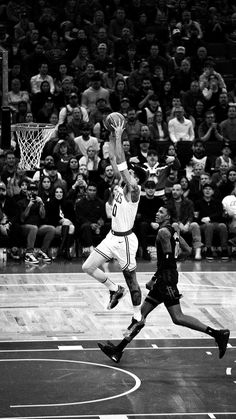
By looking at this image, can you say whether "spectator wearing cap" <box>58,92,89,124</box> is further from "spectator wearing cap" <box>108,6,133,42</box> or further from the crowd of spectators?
"spectator wearing cap" <box>108,6,133,42</box>

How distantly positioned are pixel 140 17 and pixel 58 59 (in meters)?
2.99

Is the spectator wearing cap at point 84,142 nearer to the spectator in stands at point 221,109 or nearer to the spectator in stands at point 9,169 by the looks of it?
the spectator in stands at point 9,169

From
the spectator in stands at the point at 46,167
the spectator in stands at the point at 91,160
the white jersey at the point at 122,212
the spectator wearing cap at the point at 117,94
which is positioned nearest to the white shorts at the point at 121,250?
the white jersey at the point at 122,212

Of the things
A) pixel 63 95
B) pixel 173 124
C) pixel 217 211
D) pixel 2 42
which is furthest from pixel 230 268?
pixel 2 42

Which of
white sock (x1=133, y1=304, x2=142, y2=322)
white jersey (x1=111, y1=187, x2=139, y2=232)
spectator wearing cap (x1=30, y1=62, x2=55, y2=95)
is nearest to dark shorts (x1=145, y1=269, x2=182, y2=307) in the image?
white sock (x1=133, y1=304, x2=142, y2=322)

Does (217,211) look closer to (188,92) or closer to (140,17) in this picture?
(188,92)

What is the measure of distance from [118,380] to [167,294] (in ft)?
3.89

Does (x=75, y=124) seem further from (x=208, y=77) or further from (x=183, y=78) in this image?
(x=208, y=77)

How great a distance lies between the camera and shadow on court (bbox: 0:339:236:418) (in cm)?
1108

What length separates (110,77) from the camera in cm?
2417

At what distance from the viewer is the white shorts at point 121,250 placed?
13.6 m

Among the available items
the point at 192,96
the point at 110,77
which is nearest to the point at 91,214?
the point at 110,77

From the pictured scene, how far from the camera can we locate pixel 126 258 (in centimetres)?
1364

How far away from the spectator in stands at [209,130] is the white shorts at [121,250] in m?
9.62
